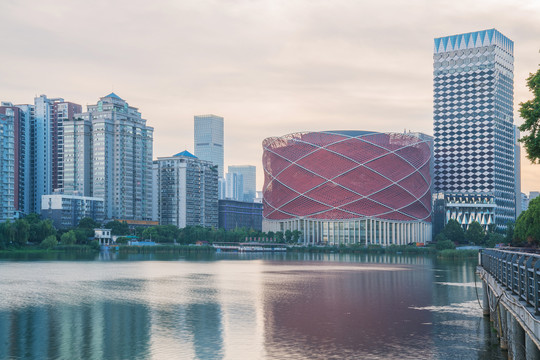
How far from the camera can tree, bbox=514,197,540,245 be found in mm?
75375

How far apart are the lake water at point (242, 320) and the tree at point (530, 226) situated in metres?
11.0

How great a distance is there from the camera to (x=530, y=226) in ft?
278

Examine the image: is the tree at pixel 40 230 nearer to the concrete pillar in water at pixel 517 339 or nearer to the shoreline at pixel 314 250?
the shoreline at pixel 314 250

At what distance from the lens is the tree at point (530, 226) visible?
75.4 meters

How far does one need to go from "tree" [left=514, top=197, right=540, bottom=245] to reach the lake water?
11.0 meters

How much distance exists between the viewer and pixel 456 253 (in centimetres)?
15225

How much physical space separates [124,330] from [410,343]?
697 inches

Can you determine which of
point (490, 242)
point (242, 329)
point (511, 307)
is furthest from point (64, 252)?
point (511, 307)

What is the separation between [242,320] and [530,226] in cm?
5278

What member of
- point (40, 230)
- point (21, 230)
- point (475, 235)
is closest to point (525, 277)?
point (21, 230)

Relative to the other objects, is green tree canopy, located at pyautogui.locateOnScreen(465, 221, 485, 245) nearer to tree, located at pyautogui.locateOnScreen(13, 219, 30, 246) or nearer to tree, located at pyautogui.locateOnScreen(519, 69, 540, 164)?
tree, located at pyautogui.locateOnScreen(13, 219, 30, 246)

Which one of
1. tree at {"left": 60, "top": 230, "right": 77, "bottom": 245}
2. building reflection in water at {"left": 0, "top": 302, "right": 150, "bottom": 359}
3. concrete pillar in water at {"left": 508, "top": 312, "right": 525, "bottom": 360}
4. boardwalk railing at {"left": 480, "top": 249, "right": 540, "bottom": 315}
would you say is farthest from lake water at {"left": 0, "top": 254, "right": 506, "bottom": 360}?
tree at {"left": 60, "top": 230, "right": 77, "bottom": 245}

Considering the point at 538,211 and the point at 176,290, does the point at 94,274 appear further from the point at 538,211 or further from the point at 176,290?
the point at 538,211

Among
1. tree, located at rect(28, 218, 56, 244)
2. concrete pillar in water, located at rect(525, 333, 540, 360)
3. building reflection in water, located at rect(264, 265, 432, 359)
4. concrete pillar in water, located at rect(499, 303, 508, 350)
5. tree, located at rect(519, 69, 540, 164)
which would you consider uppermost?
tree, located at rect(519, 69, 540, 164)
